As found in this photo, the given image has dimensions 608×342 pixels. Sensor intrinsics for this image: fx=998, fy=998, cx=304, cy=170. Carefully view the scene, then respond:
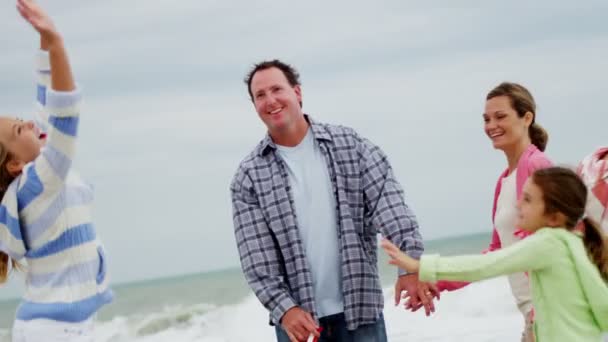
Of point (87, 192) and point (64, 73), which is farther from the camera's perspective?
point (87, 192)

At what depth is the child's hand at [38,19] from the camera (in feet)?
9.68

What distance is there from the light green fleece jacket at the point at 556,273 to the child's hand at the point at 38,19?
1.36 m

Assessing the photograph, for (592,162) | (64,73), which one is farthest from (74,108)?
(592,162)

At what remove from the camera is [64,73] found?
299cm

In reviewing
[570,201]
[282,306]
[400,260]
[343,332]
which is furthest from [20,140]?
[570,201]

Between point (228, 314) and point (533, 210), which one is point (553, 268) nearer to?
point (533, 210)

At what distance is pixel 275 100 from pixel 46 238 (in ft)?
3.65

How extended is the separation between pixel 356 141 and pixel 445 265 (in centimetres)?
91

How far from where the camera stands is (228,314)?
56.5 ft

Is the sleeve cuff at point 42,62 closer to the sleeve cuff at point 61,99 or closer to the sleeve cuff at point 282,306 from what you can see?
the sleeve cuff at point 61,99

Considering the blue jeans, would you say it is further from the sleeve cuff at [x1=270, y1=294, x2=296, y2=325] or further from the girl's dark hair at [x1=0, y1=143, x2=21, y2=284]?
the girl's dark hair at [x1=0, y1=143, x2=21, y2=284]

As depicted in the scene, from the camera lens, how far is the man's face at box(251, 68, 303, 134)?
12.8 ft

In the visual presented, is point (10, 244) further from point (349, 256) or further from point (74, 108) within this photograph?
point (349, 256)

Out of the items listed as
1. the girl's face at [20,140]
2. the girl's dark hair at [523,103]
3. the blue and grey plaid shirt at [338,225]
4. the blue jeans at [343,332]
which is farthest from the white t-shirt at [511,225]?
the girl's face at [20,140]
